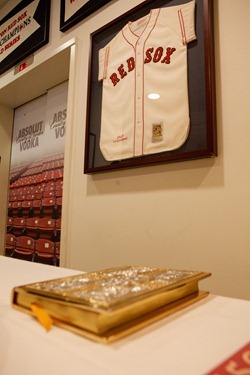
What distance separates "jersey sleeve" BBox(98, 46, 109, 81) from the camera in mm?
1250

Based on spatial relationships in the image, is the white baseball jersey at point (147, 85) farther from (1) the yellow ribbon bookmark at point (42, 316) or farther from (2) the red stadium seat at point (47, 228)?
(2) the red stadium seat at point (47, 228)

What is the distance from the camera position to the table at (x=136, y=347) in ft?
0.83

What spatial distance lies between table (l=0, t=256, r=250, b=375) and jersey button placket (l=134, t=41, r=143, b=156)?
29.5 inches

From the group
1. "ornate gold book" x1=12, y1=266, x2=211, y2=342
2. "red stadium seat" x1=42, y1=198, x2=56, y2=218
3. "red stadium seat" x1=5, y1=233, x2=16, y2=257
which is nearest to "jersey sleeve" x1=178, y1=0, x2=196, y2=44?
"ornate gold book" x1=12, y1=266, x2=211, y2=342

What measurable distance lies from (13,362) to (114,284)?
0.52 feet

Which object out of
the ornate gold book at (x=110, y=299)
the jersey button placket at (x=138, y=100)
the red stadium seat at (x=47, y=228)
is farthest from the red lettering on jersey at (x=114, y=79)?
the red stadium seat at (x=47, y=228)

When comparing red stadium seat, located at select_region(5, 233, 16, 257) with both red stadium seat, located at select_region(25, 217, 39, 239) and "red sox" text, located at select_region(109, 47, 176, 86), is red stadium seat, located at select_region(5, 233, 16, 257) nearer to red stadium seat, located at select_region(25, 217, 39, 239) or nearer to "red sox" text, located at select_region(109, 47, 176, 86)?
red stadium seat, located at select_region(25, 217, 39, 239)

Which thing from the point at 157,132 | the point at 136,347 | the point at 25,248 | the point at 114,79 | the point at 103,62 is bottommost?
the point at 25,248

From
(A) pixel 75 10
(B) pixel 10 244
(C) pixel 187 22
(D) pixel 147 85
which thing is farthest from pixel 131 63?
(B) pixel 10 244

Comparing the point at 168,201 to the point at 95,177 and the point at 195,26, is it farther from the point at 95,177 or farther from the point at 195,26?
the point at 195,26

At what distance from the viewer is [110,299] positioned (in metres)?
0.32

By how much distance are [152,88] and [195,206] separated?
499 millimetres

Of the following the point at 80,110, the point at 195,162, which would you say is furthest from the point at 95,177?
the point at 195,162

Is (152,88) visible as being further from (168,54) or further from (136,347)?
(136,347)
